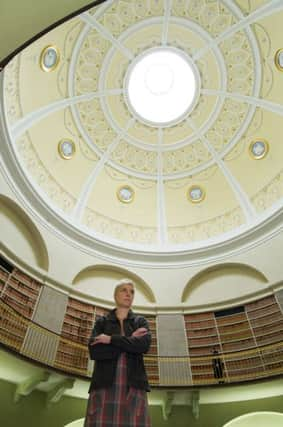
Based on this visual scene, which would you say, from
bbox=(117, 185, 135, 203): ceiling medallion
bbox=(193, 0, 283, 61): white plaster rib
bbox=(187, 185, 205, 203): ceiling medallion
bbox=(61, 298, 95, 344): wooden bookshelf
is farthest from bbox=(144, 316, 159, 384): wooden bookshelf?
bbox=(193, 0, 283, 61): white plaster rib

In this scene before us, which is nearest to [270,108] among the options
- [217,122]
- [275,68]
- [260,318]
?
[275,68]

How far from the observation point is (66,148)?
11.7m

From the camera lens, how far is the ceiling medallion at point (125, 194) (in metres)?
12.9

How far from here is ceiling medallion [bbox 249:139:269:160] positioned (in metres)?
11.7

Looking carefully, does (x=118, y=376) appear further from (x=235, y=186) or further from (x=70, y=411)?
(x=235, y=186)

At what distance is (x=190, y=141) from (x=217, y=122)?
51.9 inches

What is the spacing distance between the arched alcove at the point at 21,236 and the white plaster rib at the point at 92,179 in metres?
2.05

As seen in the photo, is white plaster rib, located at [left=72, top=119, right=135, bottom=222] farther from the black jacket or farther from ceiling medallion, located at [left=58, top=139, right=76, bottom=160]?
the black jacket

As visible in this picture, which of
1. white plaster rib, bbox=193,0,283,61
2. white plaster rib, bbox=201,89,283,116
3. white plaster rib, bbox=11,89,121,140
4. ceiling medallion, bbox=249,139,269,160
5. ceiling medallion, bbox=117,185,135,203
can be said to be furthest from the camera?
ceiling medallion, bbox=117,185,135,203

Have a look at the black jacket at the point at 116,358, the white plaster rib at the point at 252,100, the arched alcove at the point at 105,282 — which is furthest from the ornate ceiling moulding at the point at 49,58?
the black jacket at the point at 116,358

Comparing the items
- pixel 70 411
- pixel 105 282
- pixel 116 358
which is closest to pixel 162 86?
pixel 105 282

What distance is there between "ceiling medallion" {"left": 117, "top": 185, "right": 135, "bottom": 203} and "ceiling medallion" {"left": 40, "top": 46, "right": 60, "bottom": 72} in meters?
5.06

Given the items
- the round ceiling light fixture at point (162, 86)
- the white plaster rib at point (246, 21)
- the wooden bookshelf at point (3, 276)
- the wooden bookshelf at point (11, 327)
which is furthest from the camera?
the round ceiling light fixture at point (162, 86)

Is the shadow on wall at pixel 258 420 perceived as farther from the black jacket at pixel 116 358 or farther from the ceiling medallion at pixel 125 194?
the ceiling medallion at pixel 125 194
